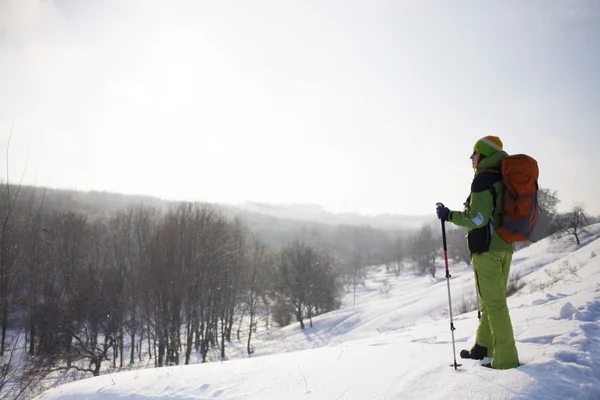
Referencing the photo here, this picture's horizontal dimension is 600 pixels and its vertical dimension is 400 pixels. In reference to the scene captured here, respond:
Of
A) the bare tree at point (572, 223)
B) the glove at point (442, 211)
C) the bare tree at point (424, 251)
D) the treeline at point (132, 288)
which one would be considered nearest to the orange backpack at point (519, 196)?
the glove at point (442, 211)

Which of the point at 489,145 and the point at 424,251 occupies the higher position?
the point at 489,145

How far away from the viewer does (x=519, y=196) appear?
331 cm

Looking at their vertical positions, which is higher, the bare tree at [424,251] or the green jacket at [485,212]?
the green jacket at [485,212]

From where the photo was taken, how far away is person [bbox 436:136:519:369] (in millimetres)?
3326

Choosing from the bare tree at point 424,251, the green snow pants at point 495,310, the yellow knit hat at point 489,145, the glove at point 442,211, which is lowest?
the bare tree at point 424,251

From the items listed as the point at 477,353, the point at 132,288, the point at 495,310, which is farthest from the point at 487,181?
the point at 132,288

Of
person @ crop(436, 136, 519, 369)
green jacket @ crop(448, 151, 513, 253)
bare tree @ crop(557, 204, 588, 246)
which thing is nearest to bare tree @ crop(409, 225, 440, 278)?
bare tree @ crop(557, 204, 588, 246)

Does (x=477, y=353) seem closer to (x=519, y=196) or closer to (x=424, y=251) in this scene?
(x=519, y=196)

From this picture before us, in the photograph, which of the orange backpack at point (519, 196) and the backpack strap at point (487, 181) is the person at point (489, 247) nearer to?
the backpack strap at point (487, 181)

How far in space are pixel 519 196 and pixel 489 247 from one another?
0.64 m

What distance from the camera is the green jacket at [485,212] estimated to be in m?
3.38

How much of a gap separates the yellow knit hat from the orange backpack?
25 centimetres

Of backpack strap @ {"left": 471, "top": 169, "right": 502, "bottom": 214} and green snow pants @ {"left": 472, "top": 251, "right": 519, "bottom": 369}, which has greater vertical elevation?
backpack strap @ {"left": 471, "top": 169, "right": 502, "bottom": 214}

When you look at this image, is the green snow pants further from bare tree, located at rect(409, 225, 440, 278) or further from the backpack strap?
bare tree, located at rect(409, 225, 440, 278)
